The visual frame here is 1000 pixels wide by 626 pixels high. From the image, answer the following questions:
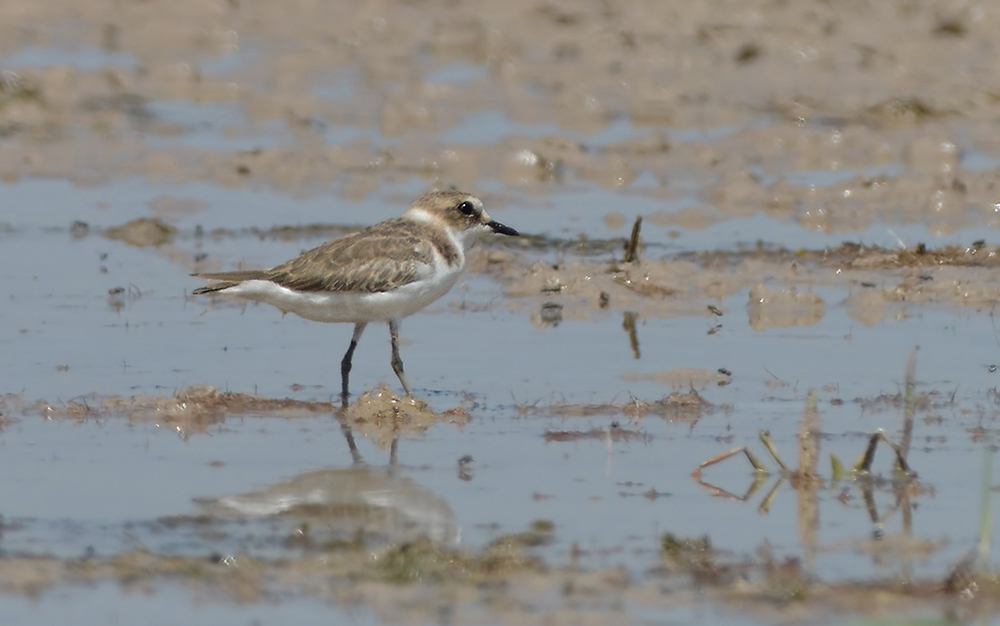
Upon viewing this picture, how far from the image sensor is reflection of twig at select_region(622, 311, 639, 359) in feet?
38.1

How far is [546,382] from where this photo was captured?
10.5 metres

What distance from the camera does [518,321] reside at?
1245 cm

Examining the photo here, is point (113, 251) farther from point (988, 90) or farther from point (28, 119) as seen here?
point (988, 90)

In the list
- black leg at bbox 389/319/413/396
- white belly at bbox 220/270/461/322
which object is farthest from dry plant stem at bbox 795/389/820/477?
white belly at bbox 220/270/461/322

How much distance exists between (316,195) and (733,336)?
645cm

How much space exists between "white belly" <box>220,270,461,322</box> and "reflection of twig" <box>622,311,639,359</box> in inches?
70.1

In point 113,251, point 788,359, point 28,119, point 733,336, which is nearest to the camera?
point 788,359

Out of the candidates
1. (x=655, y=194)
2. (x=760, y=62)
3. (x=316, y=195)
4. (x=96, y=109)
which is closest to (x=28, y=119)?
(x=96, y=109)

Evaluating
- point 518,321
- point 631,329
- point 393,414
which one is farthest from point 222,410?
point 631,329

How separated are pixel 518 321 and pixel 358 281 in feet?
8.20

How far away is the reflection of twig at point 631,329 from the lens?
38.1 feet

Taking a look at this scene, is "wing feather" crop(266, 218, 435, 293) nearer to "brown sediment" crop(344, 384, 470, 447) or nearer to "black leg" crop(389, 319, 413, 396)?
"black leg" crop(389, 319, 413, 396)

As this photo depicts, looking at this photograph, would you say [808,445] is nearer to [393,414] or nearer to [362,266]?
[393,414]

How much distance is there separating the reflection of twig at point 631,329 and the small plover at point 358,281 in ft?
5.40
